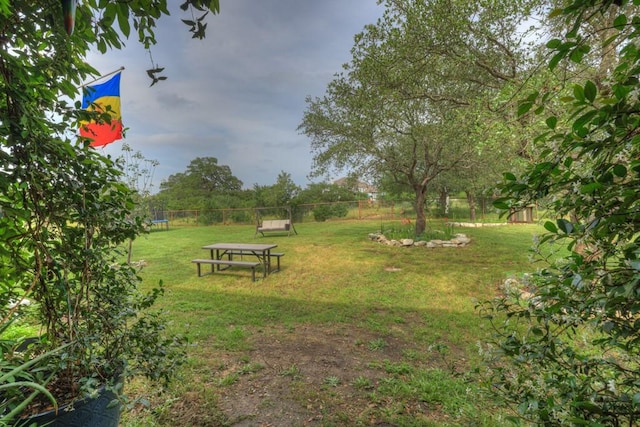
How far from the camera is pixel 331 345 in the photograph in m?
3.23

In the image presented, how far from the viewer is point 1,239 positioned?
128 centimetres

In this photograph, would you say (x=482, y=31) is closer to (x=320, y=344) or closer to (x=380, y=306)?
(x=380, y=306)

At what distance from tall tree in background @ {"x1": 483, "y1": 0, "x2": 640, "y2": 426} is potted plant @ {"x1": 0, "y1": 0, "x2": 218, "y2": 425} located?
1253mm

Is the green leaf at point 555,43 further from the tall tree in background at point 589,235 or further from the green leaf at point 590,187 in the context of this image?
the green leaf at point 590,187

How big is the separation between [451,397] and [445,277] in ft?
12.7

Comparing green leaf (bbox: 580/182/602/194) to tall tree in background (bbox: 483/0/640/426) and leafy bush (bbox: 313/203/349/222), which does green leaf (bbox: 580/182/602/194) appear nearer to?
tall tree in background (bbox: 483/0/640/426)

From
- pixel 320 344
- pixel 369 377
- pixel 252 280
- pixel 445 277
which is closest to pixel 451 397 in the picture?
pixel 369 377

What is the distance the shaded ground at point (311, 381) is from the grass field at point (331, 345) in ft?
0.03

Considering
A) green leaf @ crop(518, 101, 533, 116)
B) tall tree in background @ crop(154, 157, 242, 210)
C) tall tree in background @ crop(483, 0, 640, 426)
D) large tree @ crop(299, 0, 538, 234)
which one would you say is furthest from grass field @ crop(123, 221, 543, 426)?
tall tree in background @ crop(154, 157, 242, 210)

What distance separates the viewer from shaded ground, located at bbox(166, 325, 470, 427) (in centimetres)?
208

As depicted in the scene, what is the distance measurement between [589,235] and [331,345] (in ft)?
9.49

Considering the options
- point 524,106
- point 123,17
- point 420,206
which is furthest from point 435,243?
point 123,17

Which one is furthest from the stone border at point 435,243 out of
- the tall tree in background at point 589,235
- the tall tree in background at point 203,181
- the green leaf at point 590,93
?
the tall tree in background at point 203,181

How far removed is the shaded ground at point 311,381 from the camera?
2082 mm
